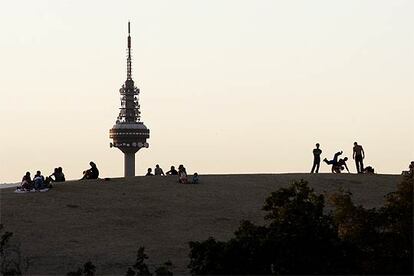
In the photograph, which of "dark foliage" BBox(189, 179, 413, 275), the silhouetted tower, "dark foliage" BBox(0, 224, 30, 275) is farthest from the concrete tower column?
"dark foliage" BBox(189, 179, 413, 275)

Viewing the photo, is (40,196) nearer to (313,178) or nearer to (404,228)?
(313,178)

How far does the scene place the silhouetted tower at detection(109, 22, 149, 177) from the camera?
6791 inches

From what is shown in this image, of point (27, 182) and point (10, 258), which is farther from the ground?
point (27, 182)

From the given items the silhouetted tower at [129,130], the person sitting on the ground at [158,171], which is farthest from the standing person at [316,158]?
the silhouetted tower at [129,130]

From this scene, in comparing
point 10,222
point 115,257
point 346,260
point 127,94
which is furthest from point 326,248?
point 127,94

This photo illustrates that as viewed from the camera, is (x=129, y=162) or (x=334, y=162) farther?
(x=129, y=162)

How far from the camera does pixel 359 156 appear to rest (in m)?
42.4

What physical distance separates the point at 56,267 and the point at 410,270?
10.6 m

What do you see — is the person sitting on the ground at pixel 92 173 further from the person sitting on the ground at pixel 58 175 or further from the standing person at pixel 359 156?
the standing person at pixel 359 156

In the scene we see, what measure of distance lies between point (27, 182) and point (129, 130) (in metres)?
134

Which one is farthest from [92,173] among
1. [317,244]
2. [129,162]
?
[129,162]

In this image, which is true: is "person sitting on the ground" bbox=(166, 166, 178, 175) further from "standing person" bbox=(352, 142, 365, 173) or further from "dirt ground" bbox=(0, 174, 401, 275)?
"standing person" bbox=(352, 142, 365, 173)

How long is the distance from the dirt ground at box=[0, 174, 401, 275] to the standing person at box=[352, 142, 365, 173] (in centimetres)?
76

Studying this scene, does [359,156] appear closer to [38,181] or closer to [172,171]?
[172,171]
